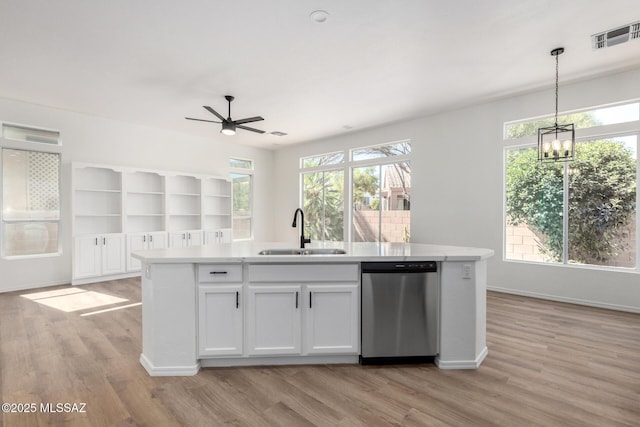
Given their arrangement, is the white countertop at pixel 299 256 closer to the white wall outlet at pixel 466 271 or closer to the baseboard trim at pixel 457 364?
the white wall outlet at pixel 466 271

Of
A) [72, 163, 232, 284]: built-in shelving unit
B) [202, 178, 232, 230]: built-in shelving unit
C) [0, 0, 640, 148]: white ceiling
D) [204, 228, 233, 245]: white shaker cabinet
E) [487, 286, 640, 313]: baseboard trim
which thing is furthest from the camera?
[202, 178, 232, 230]: built-in shelving unit

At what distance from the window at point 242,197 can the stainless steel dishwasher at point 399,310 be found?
20.6ft

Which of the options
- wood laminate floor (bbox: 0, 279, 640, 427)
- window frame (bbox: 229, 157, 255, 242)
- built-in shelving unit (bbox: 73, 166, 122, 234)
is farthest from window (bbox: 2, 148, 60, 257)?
window frame (bbox: 229, 157, 255, 242)

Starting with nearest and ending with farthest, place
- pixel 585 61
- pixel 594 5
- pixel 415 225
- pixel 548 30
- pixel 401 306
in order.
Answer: pixel 401 306 < pixel 594 5 < pixel 548 30 < pixel 585 61 < pixel 415 225

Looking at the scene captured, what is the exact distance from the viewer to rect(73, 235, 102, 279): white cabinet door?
5332 mm

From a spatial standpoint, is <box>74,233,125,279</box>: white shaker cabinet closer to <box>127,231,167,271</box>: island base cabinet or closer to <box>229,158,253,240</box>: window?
<box>127,231,167,271</box>: island base cabinet

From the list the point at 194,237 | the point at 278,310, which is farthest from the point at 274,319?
the point at 194,237

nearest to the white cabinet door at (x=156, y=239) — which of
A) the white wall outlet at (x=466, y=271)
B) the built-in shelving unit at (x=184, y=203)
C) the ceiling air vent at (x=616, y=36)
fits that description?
the built-in shelving unit at (x=184, y=203)

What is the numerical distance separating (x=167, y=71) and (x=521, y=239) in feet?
18.7

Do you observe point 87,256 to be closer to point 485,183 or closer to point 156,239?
point 156,239

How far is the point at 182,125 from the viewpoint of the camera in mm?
6453

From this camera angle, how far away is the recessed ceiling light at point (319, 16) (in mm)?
2807

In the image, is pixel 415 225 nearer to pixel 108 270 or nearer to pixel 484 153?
pixel 484 153

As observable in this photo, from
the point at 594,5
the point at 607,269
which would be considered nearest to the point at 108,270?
the point at 594,5
